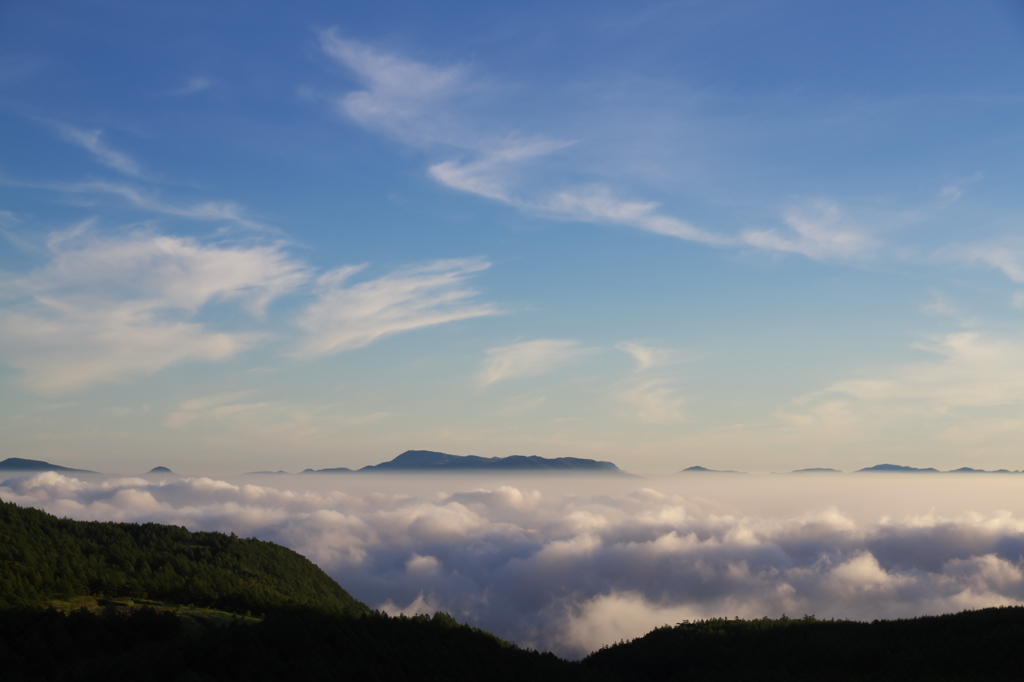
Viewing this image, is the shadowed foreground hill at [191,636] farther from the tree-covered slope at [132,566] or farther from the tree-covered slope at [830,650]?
the tree-covered slope at [830,650]

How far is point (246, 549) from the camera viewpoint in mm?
150000

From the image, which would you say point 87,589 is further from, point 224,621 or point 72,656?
point 72,656

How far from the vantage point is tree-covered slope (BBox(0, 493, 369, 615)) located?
276 ft

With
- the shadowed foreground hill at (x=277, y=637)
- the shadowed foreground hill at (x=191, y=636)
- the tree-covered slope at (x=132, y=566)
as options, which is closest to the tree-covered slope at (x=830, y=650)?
the shadowed foreground hill at (x=277, y=637)

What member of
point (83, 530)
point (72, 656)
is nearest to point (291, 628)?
point (72, 656)

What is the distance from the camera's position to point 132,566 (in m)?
101

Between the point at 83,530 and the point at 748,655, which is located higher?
the point at 83,530

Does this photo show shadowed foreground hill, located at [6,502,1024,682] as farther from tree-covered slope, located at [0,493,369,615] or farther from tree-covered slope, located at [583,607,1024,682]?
tree-covered slope, located at [0,493,369,615]

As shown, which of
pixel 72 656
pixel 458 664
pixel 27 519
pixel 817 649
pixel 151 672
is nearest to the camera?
pixel 151 672

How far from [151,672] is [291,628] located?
13.1 metres

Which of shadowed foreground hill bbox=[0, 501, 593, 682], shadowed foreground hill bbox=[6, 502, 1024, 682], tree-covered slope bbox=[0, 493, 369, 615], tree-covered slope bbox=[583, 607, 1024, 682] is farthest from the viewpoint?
tree-covered slope bbox=[0, 493, 369, 615]

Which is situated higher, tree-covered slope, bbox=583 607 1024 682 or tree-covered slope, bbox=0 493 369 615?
tree-covered slope, bbox=0 493 369 615

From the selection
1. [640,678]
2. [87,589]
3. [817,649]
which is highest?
[87,589]

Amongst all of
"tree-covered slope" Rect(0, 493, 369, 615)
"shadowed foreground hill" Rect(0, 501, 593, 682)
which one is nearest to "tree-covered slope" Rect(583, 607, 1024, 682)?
"shadowed foreground hill" Rect(0, 501, 593, 682)
